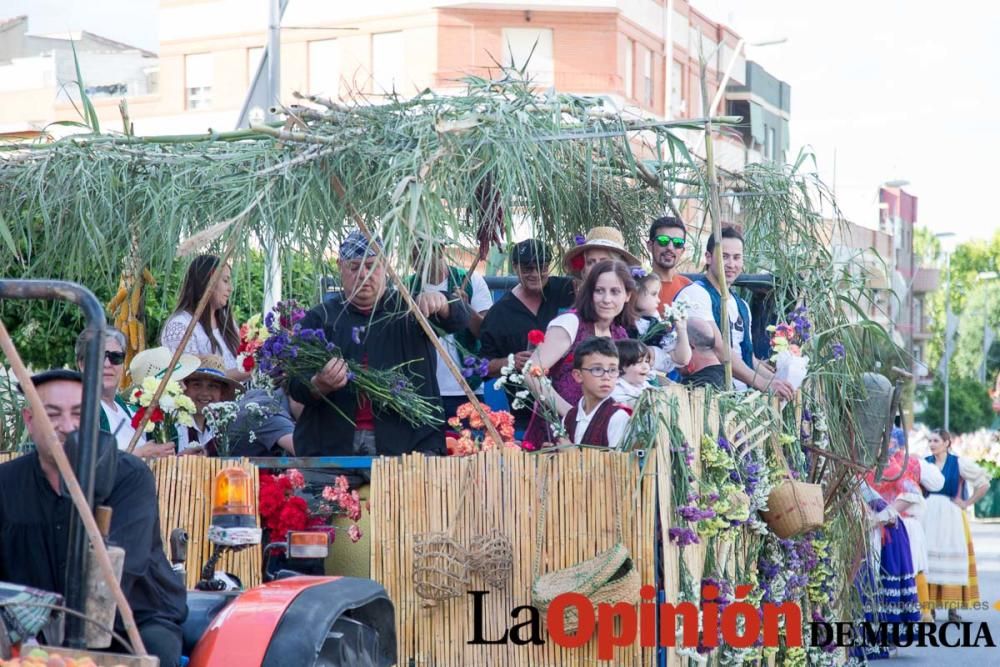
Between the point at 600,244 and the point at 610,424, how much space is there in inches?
73.0

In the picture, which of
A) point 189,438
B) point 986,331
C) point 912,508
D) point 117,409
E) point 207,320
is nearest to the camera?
point 117,409

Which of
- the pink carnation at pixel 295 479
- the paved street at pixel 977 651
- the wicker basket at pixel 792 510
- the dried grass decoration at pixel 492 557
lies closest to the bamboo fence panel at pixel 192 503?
the pink carnation at pixel 295 479

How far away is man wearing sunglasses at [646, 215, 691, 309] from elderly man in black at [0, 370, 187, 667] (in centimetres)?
515

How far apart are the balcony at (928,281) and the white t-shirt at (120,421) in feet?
256

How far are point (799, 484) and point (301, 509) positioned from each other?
104 inches

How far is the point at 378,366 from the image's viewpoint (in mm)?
8641

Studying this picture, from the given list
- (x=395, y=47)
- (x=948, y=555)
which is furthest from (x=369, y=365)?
(x=395, y=47)

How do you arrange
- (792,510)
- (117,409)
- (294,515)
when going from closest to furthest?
(294,515) → (117,409) → (792,510)

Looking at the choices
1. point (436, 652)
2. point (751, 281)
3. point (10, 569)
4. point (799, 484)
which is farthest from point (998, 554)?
point (10, 569)

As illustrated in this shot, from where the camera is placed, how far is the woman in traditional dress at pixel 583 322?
8516 millimetres

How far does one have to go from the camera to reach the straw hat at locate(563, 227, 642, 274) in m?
9.40

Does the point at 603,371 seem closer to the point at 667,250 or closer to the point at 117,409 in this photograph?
the point at 667,250

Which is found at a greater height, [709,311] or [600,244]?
[600,244]

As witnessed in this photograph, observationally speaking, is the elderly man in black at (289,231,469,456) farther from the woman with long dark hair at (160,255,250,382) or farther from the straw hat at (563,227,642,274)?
the straw hat at (563,227,642,274)
